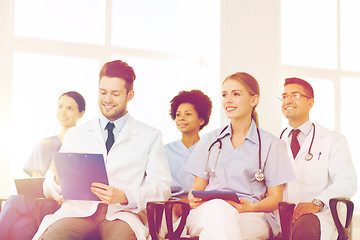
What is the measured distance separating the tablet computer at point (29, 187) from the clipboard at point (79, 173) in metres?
0.70

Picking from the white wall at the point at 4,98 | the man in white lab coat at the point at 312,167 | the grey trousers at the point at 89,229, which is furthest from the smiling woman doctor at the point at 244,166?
the white wall at the point at 4,98

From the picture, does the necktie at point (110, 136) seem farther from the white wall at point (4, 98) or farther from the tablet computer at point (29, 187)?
the white wall at point (4, 98)

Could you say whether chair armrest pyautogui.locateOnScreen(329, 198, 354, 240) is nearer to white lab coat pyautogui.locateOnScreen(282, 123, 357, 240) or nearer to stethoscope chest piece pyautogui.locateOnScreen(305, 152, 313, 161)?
white lab coat pyautogui.locateOnScreen(282, 123, 357, 240)

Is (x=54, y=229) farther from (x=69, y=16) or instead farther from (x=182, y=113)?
(x=69, y=16)

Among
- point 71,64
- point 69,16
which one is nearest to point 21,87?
point 71,64

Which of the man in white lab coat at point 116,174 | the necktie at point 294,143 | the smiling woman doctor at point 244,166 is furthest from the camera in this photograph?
the necktie at point 294,143

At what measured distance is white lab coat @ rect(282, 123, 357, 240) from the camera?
296 centimetres

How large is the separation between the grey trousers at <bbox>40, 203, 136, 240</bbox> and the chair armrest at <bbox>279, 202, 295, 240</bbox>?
789 millimetres

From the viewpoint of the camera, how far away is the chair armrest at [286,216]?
2.43 meters

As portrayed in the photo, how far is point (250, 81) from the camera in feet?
9.16

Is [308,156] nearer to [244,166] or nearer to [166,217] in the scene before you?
[244,166]

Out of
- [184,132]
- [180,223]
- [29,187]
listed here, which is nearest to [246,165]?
[180,223]

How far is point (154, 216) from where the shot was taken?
7.97 ft

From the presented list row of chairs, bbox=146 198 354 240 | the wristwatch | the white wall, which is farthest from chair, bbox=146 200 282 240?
the white wall
